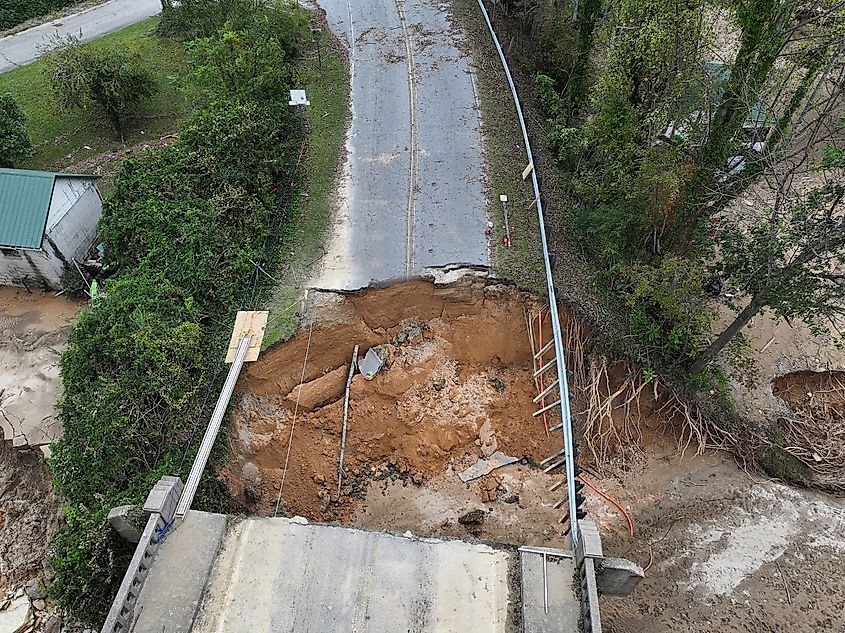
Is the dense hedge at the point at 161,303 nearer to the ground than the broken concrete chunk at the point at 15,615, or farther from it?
farther from it

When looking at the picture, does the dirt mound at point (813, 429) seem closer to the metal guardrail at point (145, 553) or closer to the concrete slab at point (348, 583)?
the concrete slab at point (348, 583)

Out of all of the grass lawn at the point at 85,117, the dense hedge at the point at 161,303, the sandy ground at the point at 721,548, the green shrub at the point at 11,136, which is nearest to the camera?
the dense hedge at the point at 161,303

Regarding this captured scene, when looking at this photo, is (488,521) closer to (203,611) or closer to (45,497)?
(203,611)

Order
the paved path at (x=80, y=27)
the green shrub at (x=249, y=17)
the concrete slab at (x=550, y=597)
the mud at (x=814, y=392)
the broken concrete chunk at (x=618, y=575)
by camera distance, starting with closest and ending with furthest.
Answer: the concrete slab at (x=550, y=597) → the broken concrete chunk at (x=618, y=575) → the mud at (x=814, y=392) → the green shrub at (x=249, y=17) → the paved path at (x=80, y=27)

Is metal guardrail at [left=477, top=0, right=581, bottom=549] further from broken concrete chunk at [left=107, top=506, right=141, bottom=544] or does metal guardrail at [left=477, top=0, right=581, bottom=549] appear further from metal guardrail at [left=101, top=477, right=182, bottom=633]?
broken concrete chunk at [left=107, top=506, right=141, bottom=544]

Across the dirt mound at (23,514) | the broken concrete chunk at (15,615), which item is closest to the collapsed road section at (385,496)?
the broken concrete chunk at (15,615)

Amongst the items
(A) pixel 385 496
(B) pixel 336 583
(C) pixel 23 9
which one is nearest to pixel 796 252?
(A) pixel 385 496

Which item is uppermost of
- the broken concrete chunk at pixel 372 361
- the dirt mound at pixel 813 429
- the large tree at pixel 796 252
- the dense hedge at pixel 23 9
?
the large tree at pixel 796 252
